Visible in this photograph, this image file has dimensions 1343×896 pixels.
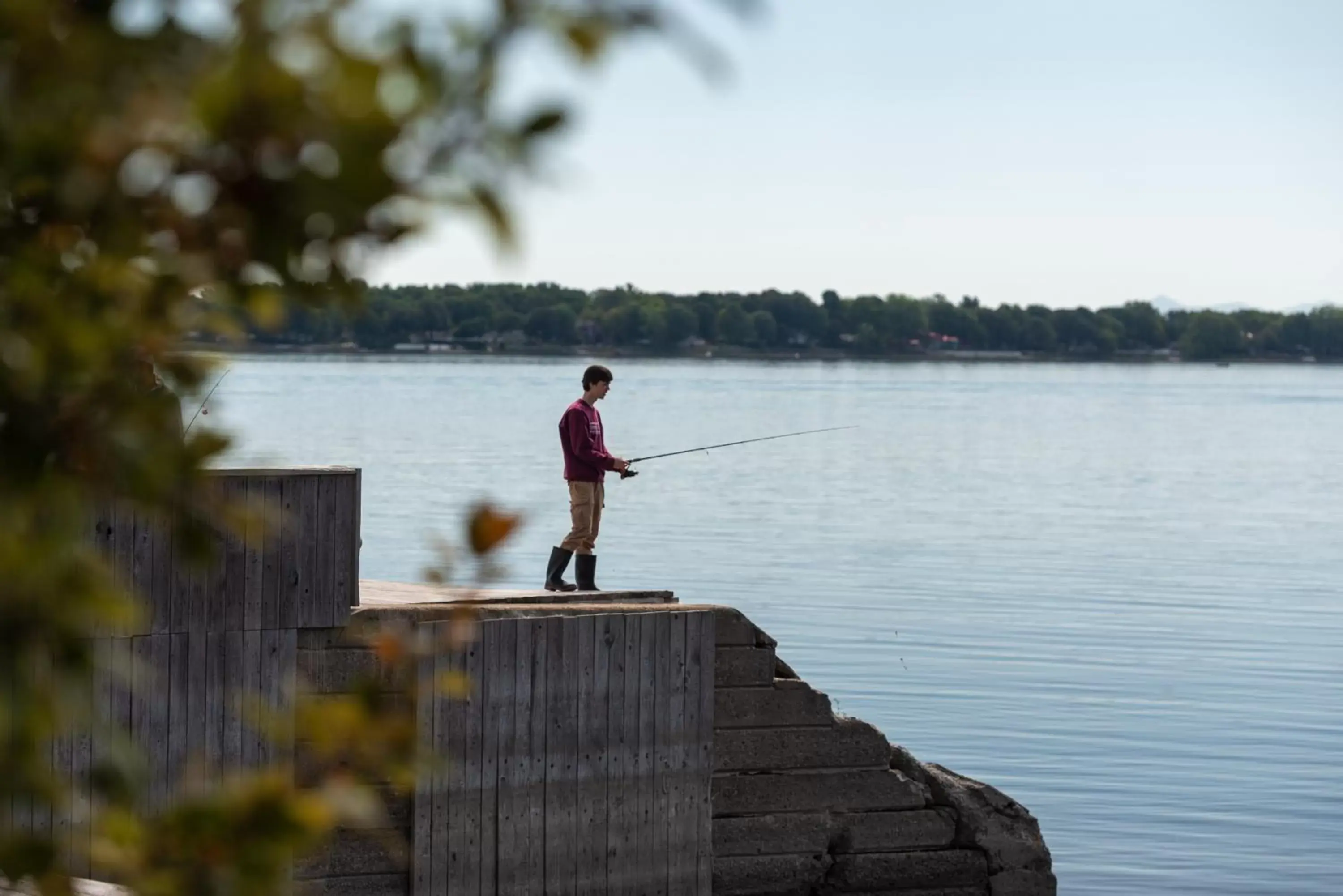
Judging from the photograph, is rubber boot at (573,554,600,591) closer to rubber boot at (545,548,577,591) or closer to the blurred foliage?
rubber boot at (545,548,577,591)

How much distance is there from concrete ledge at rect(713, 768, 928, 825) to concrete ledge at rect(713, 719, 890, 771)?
5 cm

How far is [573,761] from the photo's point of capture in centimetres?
936

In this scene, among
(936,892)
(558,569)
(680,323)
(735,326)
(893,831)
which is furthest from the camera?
(735,326)

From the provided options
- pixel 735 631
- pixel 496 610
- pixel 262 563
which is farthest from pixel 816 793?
pixel 262 563

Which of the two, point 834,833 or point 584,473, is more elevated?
point 584,473

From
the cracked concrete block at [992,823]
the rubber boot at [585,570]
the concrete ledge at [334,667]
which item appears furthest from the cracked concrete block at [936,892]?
the concrete ledge at [334,667]

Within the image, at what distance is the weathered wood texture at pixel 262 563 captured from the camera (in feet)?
27.2

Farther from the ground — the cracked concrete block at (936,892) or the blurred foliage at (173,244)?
the blurred foliage at (173,244)

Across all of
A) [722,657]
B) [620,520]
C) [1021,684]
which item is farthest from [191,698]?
[620,520]

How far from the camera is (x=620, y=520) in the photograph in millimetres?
43531

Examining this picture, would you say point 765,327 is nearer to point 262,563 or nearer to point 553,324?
point 553,324

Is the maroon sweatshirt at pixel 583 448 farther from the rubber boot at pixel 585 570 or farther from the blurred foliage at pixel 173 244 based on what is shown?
the blurred foliage at pixel 173 244

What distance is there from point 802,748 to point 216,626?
3.38 meters

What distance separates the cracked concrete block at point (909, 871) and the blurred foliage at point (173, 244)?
9096 millimetres
